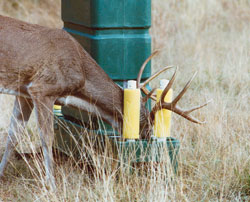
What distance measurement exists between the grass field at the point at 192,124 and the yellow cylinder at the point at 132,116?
341 mm

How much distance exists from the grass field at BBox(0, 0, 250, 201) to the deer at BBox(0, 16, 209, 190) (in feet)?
1.03

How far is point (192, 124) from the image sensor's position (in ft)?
18.8

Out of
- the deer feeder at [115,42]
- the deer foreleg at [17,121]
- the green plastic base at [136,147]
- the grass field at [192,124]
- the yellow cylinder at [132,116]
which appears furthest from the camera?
the deer foreleg at [17,121]

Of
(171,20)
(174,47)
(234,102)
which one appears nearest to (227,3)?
(171,20)

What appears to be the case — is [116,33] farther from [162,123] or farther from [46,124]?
[46,124]

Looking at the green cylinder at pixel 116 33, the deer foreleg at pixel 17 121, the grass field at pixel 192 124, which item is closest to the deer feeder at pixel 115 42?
the green cylinder at pixel 116 33

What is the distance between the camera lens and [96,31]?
16.1 ft

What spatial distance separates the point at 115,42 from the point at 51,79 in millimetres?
712

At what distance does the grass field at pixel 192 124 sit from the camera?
4.29m

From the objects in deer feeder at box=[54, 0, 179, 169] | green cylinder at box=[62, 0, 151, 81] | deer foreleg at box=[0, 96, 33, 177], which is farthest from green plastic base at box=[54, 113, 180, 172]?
green cylinder at box=[62, 0, 151, 81]

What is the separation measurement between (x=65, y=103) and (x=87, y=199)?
982 mm

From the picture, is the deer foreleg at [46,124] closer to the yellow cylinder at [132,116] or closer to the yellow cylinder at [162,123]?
the yellow cylinder at [132,116]

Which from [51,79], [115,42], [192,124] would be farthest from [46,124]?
[192,124]

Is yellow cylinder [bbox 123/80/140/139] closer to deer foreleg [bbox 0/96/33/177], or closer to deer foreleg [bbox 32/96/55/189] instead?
deer foreleg [bbox 32/96/55/189]
